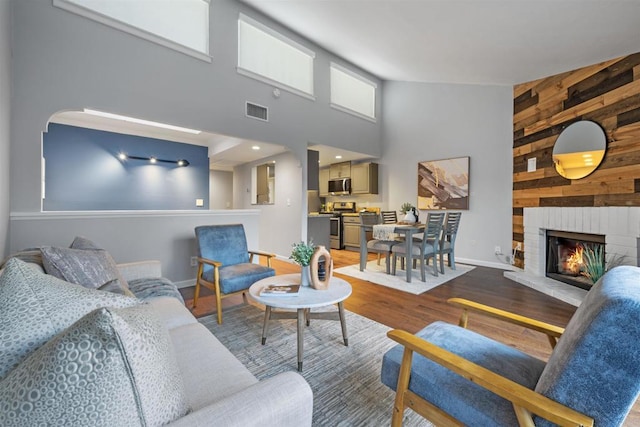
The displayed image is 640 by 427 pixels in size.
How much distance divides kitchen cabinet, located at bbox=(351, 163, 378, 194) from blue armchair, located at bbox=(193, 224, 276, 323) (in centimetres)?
376

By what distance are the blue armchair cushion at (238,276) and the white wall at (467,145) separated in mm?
4018

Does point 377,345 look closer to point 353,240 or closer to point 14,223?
point 14,223

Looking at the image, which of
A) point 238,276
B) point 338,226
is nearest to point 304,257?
point 238,276

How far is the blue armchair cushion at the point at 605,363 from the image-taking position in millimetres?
745

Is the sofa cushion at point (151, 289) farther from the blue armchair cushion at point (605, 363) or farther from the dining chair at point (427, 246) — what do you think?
the dining chair at point (427, 246)

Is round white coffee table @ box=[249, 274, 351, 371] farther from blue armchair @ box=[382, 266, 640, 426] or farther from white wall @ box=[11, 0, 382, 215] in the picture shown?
white wall @ box=[11, 0, 382, 215]

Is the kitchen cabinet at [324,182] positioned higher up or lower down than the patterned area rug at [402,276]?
higher up

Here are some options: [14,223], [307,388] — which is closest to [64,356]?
[307,388]

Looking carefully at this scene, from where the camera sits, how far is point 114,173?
4.50 metres

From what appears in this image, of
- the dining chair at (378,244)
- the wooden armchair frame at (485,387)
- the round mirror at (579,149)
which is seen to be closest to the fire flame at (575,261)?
the round mirror at (579,149)

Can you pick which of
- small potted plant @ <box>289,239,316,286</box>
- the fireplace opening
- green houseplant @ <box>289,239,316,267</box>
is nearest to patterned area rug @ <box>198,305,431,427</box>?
small potted plant @ <box>289,239,316,286</box>

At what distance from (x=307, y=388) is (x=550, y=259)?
4.29 m

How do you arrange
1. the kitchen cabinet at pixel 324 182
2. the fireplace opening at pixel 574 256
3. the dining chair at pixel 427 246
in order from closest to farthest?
the fireplace opening at pixel 574 256 → the dining chair at pixel 427 246 → the kitchen cabinet at pixel 324 182

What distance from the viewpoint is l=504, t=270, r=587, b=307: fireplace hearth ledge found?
2988 millimetres
